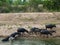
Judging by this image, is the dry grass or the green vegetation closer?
the dry grass

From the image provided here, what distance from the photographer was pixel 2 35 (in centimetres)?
1838

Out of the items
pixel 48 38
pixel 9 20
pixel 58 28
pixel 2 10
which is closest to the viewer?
pixel 48 38

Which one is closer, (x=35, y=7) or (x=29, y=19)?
(x=29, y=19)

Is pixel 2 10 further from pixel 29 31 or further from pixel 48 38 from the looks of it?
pixel 48 38

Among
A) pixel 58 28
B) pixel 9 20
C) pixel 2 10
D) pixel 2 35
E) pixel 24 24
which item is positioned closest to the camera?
pixel 2 35

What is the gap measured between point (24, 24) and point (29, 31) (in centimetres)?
254

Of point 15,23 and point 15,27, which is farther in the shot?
point 15,23

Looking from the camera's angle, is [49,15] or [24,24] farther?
[49,15]

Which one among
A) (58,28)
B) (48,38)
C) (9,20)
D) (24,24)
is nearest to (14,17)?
(9,20)

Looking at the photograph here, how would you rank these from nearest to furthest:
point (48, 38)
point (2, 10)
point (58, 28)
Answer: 1. point (48, 38)
2. point (58, 28)
3. point (2, 10)

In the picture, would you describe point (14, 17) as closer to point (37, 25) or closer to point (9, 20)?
point (9, 20)

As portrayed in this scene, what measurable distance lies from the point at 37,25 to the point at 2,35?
3.43 meters

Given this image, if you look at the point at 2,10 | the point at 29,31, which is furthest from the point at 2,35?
the point at 2,10

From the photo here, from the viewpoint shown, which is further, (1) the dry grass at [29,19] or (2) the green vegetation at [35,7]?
(2) the green vegetation at [35,7]
